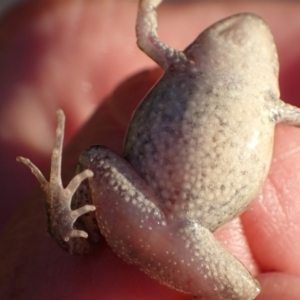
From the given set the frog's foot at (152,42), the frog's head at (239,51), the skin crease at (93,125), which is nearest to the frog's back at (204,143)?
the frog's head at (239,51)

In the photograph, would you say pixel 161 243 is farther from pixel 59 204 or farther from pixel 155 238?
pixel 59 204

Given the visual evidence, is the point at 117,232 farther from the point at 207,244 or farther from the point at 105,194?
the point at 207,244

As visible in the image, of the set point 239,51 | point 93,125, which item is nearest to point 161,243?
point 239,51

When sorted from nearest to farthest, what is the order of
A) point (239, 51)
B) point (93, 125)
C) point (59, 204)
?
point (59, 204)
point (239, 51)
point (93, 125)

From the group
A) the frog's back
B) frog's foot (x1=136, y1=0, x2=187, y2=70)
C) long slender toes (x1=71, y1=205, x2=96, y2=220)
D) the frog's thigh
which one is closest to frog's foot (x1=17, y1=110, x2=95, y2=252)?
long slender toes (x1=71, y1=205, x2=96, y2=220)

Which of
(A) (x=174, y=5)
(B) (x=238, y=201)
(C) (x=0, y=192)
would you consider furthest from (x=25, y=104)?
(B) (x=238, y=201)

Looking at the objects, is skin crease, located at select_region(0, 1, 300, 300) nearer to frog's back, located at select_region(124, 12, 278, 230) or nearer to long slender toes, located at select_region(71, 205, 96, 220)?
long slender toes, located at select_region(71, 205, 96, 220)

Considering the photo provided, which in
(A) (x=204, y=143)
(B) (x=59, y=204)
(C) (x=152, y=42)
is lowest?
(B) (x=59, y=204)
